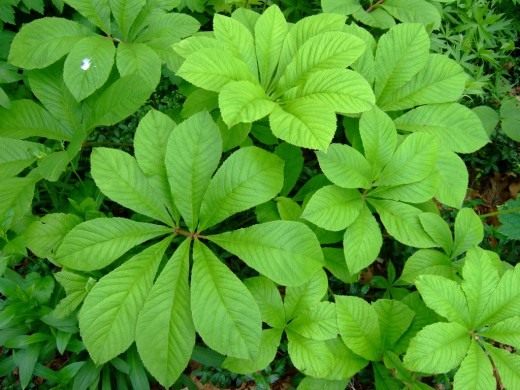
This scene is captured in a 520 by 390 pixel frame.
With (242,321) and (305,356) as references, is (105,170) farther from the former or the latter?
(305,356)

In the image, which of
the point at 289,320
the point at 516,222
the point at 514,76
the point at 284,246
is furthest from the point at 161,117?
the point at 514,76

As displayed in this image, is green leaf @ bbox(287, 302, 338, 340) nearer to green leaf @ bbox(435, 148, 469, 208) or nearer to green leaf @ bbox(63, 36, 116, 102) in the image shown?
green leaf @ bbox(435, 148, 469, 208)

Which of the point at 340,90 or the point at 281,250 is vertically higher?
the point at 340,90

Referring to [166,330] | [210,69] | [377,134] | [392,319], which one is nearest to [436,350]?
[392,319]

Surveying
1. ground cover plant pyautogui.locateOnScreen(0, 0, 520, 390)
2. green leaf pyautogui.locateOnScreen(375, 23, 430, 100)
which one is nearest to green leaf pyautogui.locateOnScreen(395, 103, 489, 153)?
ground cover plant pyautogui.locateOnScreen(0, 0, 520, 390)

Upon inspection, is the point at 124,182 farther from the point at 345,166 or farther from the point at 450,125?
the point at 450,125

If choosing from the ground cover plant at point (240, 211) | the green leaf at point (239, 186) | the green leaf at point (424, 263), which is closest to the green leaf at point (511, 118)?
the ground cover plant at point (240, 211)
